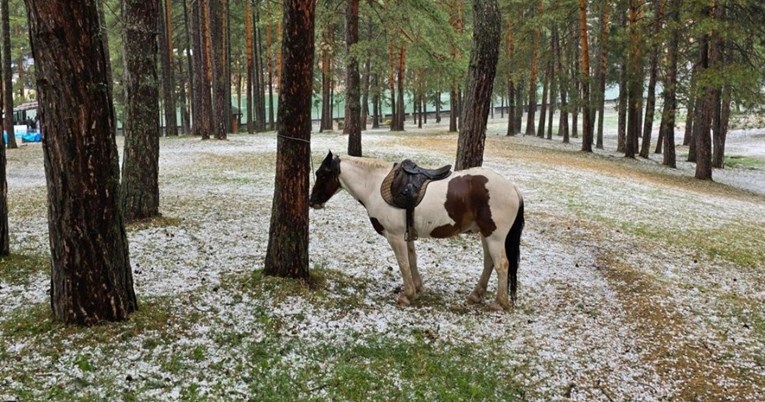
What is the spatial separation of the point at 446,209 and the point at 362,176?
1061 mm

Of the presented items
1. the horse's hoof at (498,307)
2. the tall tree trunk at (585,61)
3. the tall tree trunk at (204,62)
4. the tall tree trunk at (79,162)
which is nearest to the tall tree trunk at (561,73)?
the tall tree trunk at (585,61)

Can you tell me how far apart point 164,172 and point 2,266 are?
9.16 meters

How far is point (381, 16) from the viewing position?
50.8 feet

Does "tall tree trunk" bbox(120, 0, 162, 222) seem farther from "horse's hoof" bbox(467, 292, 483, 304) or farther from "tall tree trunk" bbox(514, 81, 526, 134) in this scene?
"tall tree trunk" bbox(514, 81, 526, 134)

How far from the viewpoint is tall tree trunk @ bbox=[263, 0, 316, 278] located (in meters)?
5.46

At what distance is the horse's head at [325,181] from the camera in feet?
20.3

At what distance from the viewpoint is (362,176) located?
618cm

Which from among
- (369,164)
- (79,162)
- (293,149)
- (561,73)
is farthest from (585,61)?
(79,162)

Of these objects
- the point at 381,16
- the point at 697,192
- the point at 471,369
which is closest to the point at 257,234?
the point at 471,369

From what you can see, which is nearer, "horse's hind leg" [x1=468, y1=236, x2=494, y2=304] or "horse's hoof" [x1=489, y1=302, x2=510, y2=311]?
"horse's hoof" [x1=489, y1=302, x2=510, y2=311]

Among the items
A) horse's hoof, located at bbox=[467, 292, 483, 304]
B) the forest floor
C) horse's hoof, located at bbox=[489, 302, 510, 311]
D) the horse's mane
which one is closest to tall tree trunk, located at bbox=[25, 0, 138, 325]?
the forest floor

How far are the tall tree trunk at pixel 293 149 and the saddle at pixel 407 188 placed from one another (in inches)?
37.1

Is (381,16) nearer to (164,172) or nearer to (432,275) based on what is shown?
(164,172)

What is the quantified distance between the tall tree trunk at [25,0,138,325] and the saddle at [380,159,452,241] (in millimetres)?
2780
